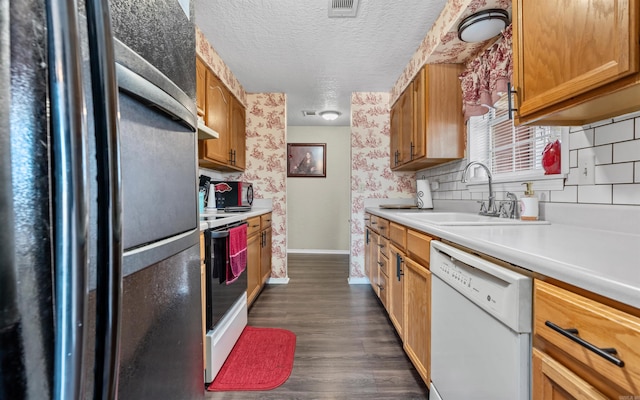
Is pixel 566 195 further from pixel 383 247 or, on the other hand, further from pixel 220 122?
pixel 220 122

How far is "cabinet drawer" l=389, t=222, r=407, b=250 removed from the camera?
176cm

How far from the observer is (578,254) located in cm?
70

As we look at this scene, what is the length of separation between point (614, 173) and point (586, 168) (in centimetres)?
12

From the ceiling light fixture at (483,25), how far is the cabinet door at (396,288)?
4.76 ft

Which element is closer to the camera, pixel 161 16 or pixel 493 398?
pixel 161 16

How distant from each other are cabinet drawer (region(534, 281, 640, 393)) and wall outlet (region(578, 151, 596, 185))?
2.78 feet

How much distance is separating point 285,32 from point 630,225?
2.33 m

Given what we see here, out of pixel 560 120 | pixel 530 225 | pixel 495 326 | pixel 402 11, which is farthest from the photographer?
pixel 402 11

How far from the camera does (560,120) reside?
3.88ft

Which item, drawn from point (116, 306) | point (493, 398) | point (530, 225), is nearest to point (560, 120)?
point (530, 225)

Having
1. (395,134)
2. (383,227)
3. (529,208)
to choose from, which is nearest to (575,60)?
(529,208)

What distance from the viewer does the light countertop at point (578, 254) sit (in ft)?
1.66

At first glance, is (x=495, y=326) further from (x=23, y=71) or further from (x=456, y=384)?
(x=23, y=71)

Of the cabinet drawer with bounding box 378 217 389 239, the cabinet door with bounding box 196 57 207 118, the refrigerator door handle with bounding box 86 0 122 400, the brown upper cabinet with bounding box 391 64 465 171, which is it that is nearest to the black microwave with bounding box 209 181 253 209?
the cabinet door with bounding box 196 57 207 118
